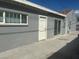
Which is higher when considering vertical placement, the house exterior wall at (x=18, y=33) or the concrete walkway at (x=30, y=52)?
the house exterior wall at (x=18, y=33)

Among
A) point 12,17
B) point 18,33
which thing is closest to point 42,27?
point 18,33

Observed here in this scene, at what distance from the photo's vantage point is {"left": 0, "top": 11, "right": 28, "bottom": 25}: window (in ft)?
29.0

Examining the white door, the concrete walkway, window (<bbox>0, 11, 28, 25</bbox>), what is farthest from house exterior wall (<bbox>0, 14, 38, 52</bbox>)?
the white door

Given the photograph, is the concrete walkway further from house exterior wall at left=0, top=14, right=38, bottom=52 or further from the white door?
the white door

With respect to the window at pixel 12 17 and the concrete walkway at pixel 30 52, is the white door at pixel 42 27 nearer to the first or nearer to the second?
the concrete walkway at pixel 30 52

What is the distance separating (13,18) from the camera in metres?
9.92

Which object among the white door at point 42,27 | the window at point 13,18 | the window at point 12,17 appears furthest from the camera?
the white door at point 42,27

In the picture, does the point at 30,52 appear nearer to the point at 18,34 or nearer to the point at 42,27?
the point at 18,34

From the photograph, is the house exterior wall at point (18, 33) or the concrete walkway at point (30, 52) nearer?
the concrete walkway at point (30, 52)

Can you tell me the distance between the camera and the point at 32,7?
12070 mm

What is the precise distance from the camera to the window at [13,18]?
8.85 meters

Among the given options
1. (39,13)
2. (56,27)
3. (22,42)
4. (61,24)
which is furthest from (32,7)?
(61,24)

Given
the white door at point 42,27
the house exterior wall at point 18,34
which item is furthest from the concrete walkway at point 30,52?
the white door at point 42,27

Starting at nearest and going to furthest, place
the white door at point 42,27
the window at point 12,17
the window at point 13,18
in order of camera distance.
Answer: the window at point 13,18, the window at point 12,17, the white door at point 42,27
